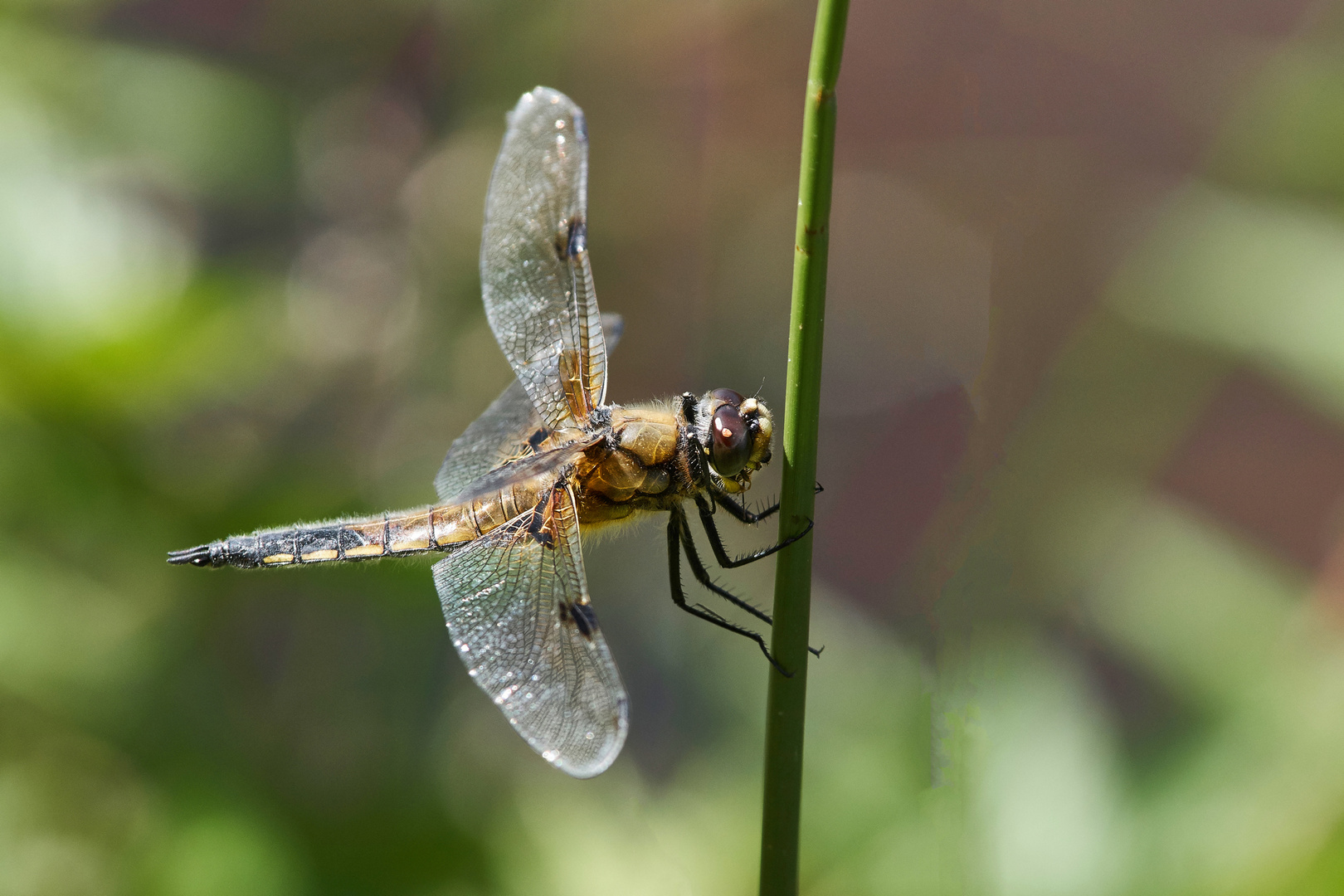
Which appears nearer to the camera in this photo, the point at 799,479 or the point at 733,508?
the point at 799,479

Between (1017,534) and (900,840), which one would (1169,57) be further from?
(900,840)

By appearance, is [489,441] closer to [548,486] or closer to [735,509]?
[548,486]

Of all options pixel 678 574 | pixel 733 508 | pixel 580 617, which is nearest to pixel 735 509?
pixel 733 508

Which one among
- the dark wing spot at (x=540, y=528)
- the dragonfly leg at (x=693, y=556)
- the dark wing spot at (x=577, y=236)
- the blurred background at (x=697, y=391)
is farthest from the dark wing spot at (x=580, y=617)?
the dark wing spot at (x=577, y=236)

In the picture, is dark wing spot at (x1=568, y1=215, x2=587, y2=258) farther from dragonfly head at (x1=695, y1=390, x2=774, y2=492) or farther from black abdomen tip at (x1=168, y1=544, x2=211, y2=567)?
black abdomen tip at (x1=168, y1=544, x2=211, y2=567)

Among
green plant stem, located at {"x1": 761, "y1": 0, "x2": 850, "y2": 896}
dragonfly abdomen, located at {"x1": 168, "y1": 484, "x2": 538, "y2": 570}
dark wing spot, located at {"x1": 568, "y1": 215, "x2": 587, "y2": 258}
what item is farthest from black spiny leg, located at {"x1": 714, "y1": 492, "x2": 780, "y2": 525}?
green plant stem, located at {"x1": 761, "y1": 0, "x2": 850, "y2": 896}

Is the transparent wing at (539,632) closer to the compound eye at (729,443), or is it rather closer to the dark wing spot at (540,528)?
the dark wing spot at (540,528)
